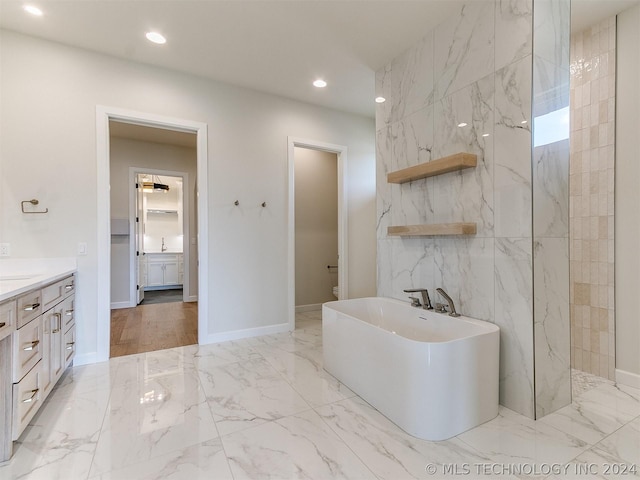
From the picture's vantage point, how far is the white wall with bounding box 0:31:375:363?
254 cm

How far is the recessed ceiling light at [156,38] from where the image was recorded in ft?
8.40

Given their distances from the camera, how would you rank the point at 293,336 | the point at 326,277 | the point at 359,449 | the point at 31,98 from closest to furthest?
the point at 359,449
the point at 31,98
the point at 293,336
the point at 326,277

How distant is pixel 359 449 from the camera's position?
160cm

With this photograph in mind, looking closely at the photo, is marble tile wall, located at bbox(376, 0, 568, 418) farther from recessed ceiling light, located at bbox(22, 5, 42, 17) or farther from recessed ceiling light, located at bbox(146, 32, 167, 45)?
recessed ceiling light, located at bbox(22, 5, 42, 17)

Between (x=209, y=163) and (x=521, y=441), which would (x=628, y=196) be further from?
(x=209, y=163)

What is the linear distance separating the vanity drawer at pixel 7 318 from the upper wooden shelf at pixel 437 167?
2662 mm

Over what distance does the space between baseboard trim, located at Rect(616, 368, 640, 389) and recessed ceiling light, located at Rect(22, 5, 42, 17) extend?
521cm

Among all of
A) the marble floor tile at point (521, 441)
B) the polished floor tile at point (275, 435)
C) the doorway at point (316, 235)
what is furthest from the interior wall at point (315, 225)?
the marble floor tile at point (521, 441)

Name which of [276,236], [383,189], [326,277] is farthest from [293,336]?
[383,189]

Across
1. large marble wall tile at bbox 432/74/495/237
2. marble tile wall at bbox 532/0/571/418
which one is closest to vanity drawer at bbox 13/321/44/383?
large marble wall tile at bbox 432/74/495/237

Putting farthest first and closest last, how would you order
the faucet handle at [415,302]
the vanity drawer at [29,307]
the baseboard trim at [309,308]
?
the baseboard trim at [309,308] → the faucet handle at [415,302] → the vanity drawer at [29,307]

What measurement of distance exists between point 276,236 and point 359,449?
8.12ft

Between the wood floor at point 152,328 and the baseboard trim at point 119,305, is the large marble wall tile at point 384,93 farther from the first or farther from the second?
the baseboard trim at point 119,305

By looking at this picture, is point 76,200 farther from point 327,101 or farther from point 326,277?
point 326,277
